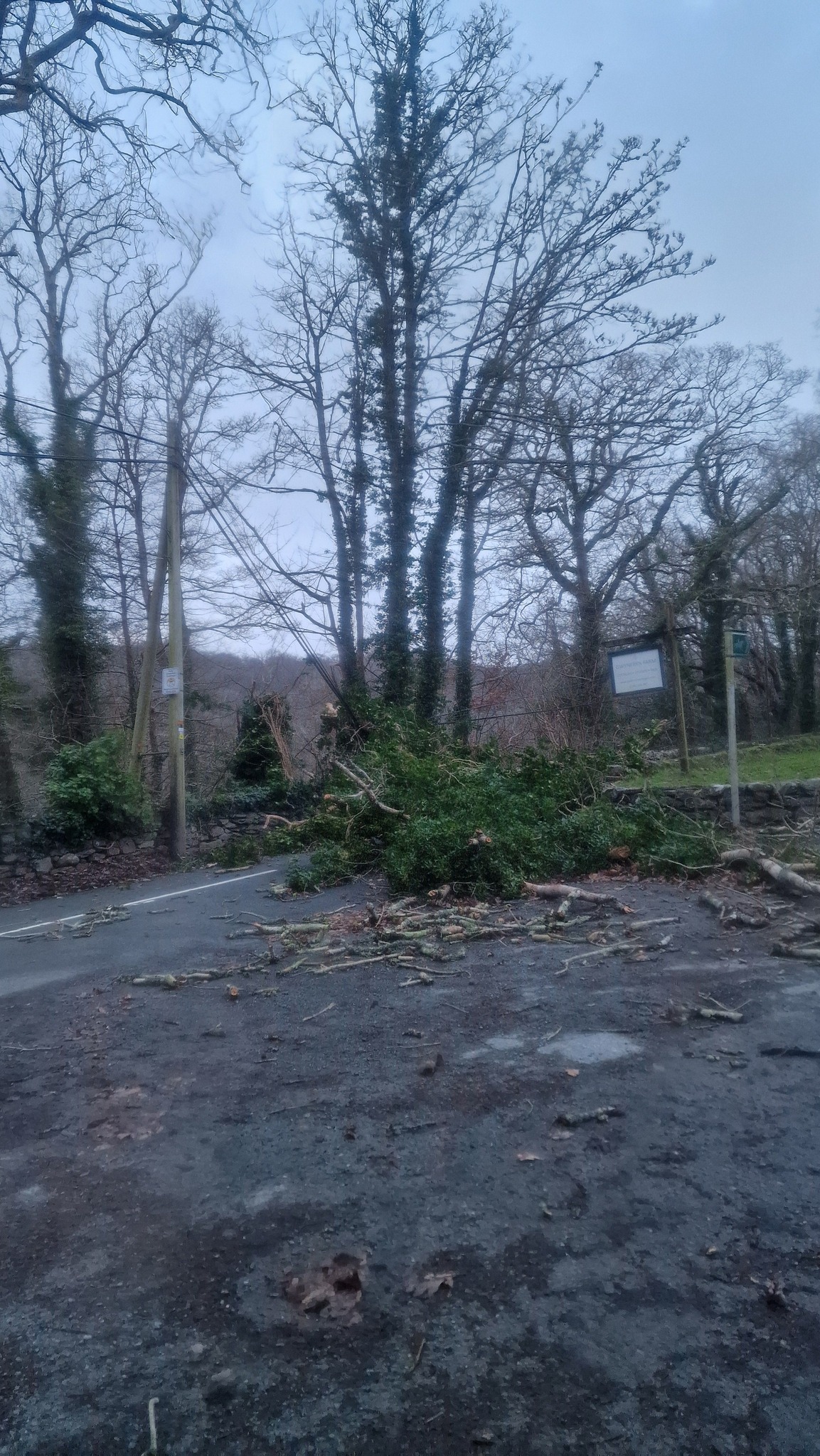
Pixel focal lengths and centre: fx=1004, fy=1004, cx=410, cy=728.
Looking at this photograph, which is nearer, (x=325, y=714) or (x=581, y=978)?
(x=581, y=978)

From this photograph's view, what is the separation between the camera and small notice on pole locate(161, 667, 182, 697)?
644 inches

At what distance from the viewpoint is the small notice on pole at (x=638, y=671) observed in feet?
43.8

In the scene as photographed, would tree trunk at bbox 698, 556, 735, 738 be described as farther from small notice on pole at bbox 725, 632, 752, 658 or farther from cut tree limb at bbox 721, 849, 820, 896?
cut tree limb at bbox 721, 849, 820, 896

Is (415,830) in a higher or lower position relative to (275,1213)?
higher

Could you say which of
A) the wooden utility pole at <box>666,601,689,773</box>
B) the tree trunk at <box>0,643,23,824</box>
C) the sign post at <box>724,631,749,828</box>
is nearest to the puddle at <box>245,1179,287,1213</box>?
the sign post at <box>724,631,749,828</box>

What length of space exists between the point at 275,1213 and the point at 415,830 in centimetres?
682

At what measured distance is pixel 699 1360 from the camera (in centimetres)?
266

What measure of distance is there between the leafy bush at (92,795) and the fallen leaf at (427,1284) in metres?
14.1

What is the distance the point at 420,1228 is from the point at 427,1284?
34cm

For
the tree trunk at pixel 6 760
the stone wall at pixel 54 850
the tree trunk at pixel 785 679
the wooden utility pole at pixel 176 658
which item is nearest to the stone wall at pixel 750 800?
the wooden utility pole at pixel 176 658

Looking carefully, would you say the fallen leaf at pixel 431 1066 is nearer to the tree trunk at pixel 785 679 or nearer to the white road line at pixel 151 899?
the white road line at pixel 151 899

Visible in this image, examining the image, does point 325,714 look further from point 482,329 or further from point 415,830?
point 415,830

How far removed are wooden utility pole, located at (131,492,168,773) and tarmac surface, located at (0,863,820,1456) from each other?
11673 millimetres

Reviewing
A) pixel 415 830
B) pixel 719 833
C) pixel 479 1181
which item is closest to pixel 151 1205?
pixel 479 1181
